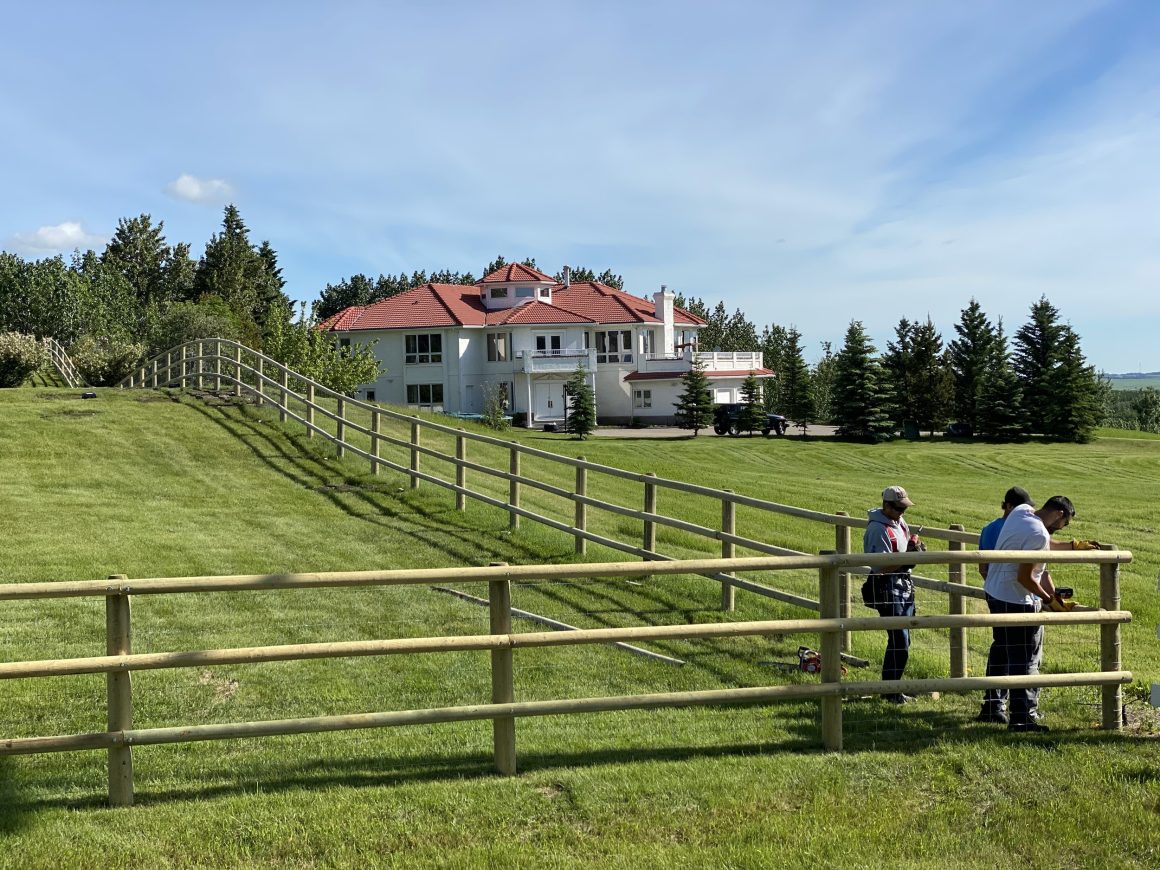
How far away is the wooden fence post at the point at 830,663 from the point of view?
20.8 ft

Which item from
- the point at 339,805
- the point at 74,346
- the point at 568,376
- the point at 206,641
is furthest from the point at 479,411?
the point at 339,805

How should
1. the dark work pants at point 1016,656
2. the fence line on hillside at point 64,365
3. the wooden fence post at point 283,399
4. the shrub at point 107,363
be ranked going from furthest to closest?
the shrub at point 107,363 → the fence line on hillside at point 64,365 → the wooden fence post at point 283,399 → the dark work pants at point 1016,656

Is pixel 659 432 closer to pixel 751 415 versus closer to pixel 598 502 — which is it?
pixel 751 415

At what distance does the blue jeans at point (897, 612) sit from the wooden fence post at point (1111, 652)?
141 centimetres

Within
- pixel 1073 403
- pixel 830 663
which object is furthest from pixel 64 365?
pixel 1073 403

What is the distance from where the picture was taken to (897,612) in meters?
8.07

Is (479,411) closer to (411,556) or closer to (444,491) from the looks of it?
(444,491)

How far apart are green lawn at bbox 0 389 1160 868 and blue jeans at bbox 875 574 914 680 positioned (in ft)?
1.29

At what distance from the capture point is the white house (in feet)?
192

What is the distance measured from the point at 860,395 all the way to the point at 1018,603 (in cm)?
4457

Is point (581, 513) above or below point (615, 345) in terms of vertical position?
below

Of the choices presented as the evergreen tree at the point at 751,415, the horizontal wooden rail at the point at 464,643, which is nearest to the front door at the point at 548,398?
the evergreen tree at the point at 751,415

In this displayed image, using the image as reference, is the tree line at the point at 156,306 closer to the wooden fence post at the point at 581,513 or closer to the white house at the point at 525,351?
the white house at the point at 525,351

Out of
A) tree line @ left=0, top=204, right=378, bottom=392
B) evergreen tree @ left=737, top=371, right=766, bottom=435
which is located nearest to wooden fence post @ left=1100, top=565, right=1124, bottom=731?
tree line @ left=0, top=204, right=378, bottom=392
